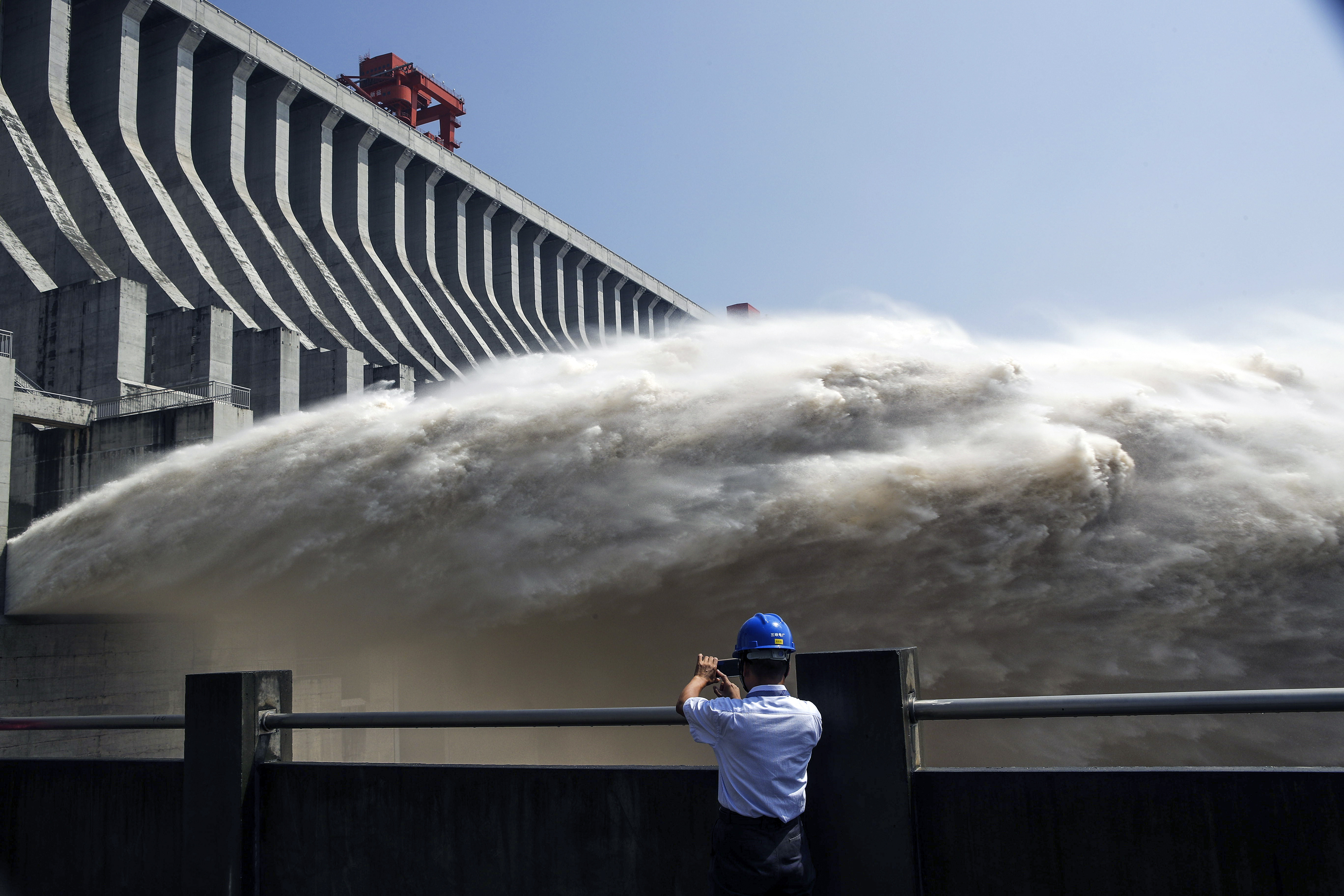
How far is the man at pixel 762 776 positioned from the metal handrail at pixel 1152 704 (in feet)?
3.14

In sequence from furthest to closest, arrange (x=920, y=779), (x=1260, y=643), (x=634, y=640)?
(x=634, y=640) → (x=1260, y=643) → (x=920, y=779)

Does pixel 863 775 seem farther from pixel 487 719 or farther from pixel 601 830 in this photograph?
pixel 487 719

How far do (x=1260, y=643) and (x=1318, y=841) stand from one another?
16.4 feet

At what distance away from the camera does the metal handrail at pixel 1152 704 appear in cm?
416

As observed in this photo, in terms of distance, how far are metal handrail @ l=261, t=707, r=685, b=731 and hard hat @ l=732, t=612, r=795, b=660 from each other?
572 mm

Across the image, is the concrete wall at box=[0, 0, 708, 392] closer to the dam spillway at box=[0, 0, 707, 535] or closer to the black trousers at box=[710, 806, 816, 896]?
the dam spillway at box=[0, 0, 707, 535]

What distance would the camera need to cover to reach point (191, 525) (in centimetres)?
1423

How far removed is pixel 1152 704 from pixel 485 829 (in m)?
3.77

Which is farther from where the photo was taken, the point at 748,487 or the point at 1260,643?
the point at 748,487

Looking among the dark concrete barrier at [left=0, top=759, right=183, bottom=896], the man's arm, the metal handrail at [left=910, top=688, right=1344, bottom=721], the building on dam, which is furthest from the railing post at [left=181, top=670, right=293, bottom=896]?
the building on dam

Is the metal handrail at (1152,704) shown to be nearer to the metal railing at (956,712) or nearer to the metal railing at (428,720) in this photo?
the metal railing at (956,712)

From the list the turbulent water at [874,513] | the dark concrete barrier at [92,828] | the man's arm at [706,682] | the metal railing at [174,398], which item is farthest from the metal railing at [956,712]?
the metal railing at [174,398]

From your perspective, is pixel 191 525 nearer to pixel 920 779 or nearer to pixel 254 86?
pixel 920 779

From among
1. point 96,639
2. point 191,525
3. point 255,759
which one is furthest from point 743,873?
point 96,639
